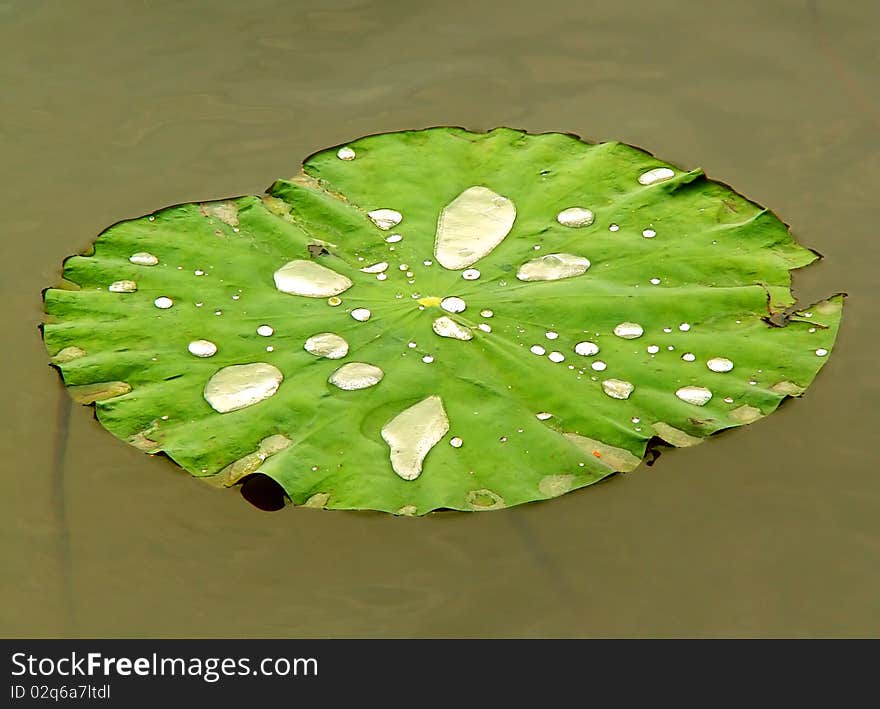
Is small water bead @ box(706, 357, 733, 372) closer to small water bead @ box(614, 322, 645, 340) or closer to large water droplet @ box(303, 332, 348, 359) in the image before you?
small water bead @ box(614, 322, 645, 340)

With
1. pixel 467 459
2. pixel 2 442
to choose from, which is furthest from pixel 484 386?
pixel 2 442

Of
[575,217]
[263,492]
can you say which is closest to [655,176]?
[575,217]

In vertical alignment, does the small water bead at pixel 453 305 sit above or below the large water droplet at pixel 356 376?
above

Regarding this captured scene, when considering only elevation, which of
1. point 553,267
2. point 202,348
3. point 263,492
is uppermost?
point 553,267

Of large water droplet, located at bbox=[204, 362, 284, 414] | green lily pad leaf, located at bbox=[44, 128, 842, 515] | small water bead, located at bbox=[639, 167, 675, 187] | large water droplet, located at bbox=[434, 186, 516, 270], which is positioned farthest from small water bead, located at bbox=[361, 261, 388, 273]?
small water bead, located at bbox=[639, 167, 675, 187]

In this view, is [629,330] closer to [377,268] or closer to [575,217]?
[575,217]

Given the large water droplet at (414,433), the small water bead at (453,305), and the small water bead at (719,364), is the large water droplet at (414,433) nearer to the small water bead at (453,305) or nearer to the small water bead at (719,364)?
the small water bead at (453,305)

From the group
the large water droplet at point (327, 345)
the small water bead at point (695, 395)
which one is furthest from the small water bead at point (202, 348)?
the small water bead at point (695, 395)
